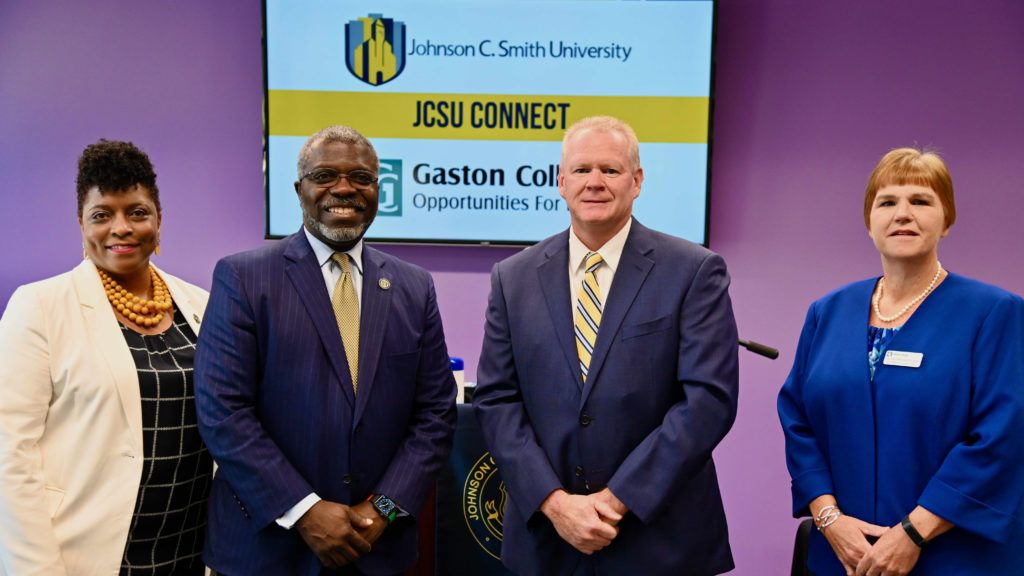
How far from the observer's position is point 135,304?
200 centimetres

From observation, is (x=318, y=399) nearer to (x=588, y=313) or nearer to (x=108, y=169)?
(x=588, y=313)

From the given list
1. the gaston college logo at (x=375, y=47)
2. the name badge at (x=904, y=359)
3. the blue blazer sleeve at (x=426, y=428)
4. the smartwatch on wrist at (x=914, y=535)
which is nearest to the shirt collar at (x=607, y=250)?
the blue blazer sleeve at (x=426, y=428)

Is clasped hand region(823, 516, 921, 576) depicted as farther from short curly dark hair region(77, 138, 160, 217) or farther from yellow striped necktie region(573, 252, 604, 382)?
short curly dark hair region(77, 138, 160, 217)

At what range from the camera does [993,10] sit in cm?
332

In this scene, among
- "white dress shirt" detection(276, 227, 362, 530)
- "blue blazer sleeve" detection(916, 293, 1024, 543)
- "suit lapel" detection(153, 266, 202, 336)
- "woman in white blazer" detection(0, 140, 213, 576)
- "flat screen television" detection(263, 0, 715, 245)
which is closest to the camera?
"blue blazer sleeve" detection(916, 293, 1024, 543)

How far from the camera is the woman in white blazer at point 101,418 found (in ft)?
5.88

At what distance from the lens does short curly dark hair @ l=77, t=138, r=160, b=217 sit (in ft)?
6.49

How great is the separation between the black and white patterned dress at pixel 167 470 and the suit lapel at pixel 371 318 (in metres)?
0.50

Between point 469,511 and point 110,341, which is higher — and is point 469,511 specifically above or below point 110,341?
below

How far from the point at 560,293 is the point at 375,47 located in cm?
191

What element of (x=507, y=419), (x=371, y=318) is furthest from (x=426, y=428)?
(x=371, y=318)

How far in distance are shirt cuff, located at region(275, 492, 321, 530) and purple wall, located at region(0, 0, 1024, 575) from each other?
183cm

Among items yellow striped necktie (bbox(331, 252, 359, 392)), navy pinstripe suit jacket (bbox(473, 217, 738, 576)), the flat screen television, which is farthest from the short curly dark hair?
the flat screen television

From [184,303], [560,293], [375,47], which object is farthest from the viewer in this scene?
[375,47]
